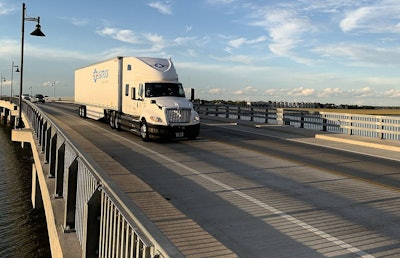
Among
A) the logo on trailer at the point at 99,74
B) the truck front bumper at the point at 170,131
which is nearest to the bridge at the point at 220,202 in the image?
the truck front bumper at the point at 170,131

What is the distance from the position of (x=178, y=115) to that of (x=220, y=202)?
10498mm

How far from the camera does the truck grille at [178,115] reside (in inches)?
704

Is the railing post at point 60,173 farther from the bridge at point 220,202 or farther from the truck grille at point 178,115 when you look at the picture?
the truck grille at point 178,115

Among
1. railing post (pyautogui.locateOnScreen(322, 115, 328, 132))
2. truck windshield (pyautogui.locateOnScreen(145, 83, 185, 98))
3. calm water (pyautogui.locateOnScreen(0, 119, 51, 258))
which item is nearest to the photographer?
calm water (pyautogui.locateOnScreen(0, 119, 51, 258))

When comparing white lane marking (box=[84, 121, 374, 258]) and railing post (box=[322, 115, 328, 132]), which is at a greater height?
railing post (box=[322, 115, 328, 132])

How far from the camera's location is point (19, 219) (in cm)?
1580

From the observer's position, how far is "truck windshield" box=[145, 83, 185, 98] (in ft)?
62.2

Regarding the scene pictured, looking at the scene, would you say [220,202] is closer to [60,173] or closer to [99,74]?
[60,173]

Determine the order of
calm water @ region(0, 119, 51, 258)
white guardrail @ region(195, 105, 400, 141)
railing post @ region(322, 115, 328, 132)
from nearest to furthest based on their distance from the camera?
calm water @ region(0, 119, 51, 258)
white guardrail @ region(195, 105, 400, 141)
railing post @ region(322, 115, 328, 132)

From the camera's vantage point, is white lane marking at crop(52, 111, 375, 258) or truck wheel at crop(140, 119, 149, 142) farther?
truck wheel at crop(140, 119, 149, 142)

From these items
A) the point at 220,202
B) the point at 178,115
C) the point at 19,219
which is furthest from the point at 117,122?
the point at 220,202

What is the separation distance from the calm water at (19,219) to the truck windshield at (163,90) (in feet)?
23.5

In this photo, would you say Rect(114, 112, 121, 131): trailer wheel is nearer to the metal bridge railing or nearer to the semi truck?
the semi truck

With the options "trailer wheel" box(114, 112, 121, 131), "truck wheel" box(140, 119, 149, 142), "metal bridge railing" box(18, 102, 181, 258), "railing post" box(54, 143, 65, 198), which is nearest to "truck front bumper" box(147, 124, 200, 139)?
"truck wheel" box(140, 119, 149, 142)
